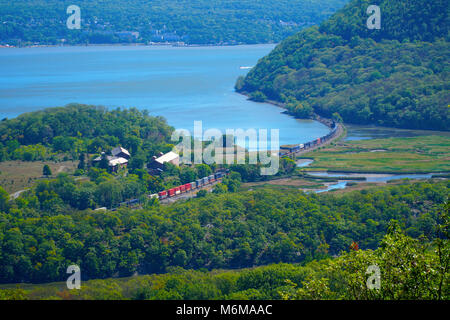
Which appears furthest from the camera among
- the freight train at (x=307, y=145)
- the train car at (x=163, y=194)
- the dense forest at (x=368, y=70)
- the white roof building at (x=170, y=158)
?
the dense forest at (x=368, y=70)

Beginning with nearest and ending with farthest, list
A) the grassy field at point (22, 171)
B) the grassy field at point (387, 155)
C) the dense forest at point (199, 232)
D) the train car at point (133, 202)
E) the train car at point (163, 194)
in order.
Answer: the dense forest at point (199, 232) → the train car at point (133, 202) → the train car at point (163, 194) → the grassy field at point (22, 171) → the grassy field at point (387, 155)

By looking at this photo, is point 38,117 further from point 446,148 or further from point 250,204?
point 446,148

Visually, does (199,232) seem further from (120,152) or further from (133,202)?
(120,152)

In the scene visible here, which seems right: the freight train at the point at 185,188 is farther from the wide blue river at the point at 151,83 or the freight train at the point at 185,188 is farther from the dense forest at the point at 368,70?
the dense forest at the point at 368,70

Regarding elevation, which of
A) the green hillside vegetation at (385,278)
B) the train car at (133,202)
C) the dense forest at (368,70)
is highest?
the dense forest at (368,70)

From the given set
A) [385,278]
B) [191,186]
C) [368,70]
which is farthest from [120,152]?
[368,70]

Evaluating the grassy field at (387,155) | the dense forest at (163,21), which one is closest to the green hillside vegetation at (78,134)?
the grassy field at (387,155)
